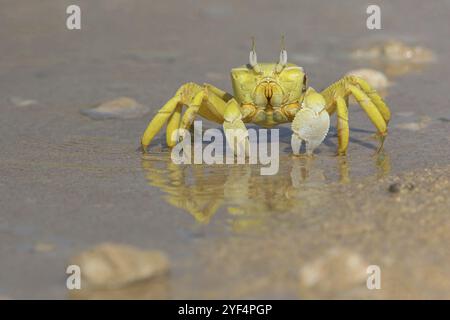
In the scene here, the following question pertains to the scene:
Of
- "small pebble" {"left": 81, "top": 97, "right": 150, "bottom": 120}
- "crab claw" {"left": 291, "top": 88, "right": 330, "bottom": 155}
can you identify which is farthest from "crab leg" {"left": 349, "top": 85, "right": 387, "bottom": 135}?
A: "small pebble" {"left": 81, "top": 97, "right": 150, "bottom": 120}

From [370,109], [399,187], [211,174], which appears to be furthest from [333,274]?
[370,109]

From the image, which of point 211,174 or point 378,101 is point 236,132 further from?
point 378,101

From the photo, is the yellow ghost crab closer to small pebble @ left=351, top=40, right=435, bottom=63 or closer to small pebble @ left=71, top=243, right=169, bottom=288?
small pebble @ left=71, top=243, right=169, bottom=288

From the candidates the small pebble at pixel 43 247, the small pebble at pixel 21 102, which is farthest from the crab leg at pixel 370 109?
the small pebble at pixel 21 102

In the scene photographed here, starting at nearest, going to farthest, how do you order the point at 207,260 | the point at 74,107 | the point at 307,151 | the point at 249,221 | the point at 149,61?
1. the point at 207,260
2. the point at 249,221
3. the point at 307,151
4. the point at 74,107
5. the point at 149,61
